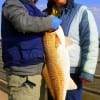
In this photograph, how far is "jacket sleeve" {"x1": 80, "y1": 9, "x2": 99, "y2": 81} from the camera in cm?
428

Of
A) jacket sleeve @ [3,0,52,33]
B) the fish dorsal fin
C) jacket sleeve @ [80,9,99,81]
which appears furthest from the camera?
jacket sleeve @ [80,9,99,81]

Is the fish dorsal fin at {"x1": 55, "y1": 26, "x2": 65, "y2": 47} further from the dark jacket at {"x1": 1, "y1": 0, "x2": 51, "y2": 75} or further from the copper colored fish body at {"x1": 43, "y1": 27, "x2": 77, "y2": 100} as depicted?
the dark jacket at {"x1": 1, "y1": 0, "x2": 51, "y2": 75}

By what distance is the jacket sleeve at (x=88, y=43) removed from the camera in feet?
14.0

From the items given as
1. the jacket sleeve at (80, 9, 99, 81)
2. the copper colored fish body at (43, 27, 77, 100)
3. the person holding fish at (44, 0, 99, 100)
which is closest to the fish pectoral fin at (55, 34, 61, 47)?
the copper colored fish body at (43, 27, 77, 100)

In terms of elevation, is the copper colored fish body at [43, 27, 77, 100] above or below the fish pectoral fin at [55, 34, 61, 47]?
below

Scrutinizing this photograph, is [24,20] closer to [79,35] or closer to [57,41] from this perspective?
[57,41]

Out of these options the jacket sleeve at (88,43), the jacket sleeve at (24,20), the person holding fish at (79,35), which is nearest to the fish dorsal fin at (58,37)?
the jacket sleeve at (24,20)

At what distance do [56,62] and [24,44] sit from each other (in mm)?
324

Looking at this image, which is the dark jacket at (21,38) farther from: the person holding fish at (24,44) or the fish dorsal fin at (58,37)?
the fish dorsal fin at (58,37)

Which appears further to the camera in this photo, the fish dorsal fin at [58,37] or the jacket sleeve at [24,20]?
the fish dorsal fin at [58,37]

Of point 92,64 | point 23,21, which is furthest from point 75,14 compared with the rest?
point 23,21

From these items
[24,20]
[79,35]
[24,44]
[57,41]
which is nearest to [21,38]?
[24,44]

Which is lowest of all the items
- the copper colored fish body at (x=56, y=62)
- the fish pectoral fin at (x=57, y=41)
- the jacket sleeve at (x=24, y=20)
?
the copper colored fish body at (x=56, y=62)

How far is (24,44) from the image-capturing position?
12.3 ft
